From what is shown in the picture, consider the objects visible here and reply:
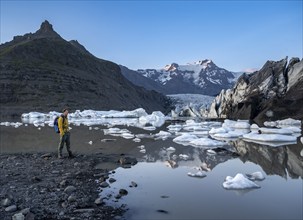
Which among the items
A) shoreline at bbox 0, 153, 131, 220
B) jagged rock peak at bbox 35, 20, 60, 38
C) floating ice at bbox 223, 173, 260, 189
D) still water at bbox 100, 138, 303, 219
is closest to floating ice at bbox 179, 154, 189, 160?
still water at bbox 100, 138, 303, 219

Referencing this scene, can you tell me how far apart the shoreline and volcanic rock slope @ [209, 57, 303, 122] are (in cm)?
3223

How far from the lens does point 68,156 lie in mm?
13844

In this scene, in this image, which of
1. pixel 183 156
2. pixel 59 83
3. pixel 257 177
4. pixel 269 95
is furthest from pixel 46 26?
pixel 257 177

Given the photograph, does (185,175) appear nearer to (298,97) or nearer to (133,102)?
(298,97)

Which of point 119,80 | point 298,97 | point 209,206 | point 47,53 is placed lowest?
point 209,206

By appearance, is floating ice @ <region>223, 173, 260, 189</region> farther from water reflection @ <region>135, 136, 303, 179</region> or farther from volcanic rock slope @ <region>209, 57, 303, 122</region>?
volcanic rock slope @ <region>209, 57, 303, 122</region>

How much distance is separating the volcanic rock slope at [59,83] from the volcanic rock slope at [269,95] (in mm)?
42805

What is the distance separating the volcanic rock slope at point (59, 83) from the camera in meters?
81.8

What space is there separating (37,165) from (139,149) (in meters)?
5.76

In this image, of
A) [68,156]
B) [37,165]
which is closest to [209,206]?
[37,165]

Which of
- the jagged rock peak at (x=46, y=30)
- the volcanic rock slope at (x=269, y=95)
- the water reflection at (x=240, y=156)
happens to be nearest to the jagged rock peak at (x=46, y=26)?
the jagged rock peak at (x=46, y=30)

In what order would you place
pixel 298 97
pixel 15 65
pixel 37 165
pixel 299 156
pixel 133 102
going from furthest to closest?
pixel 133 102 → pixel 15 65 → pixel 298 97 → pixel 299 156 → pixel 37 165

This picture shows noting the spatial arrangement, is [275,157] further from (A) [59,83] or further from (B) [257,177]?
(A) [59,83]

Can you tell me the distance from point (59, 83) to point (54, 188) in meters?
88.0
